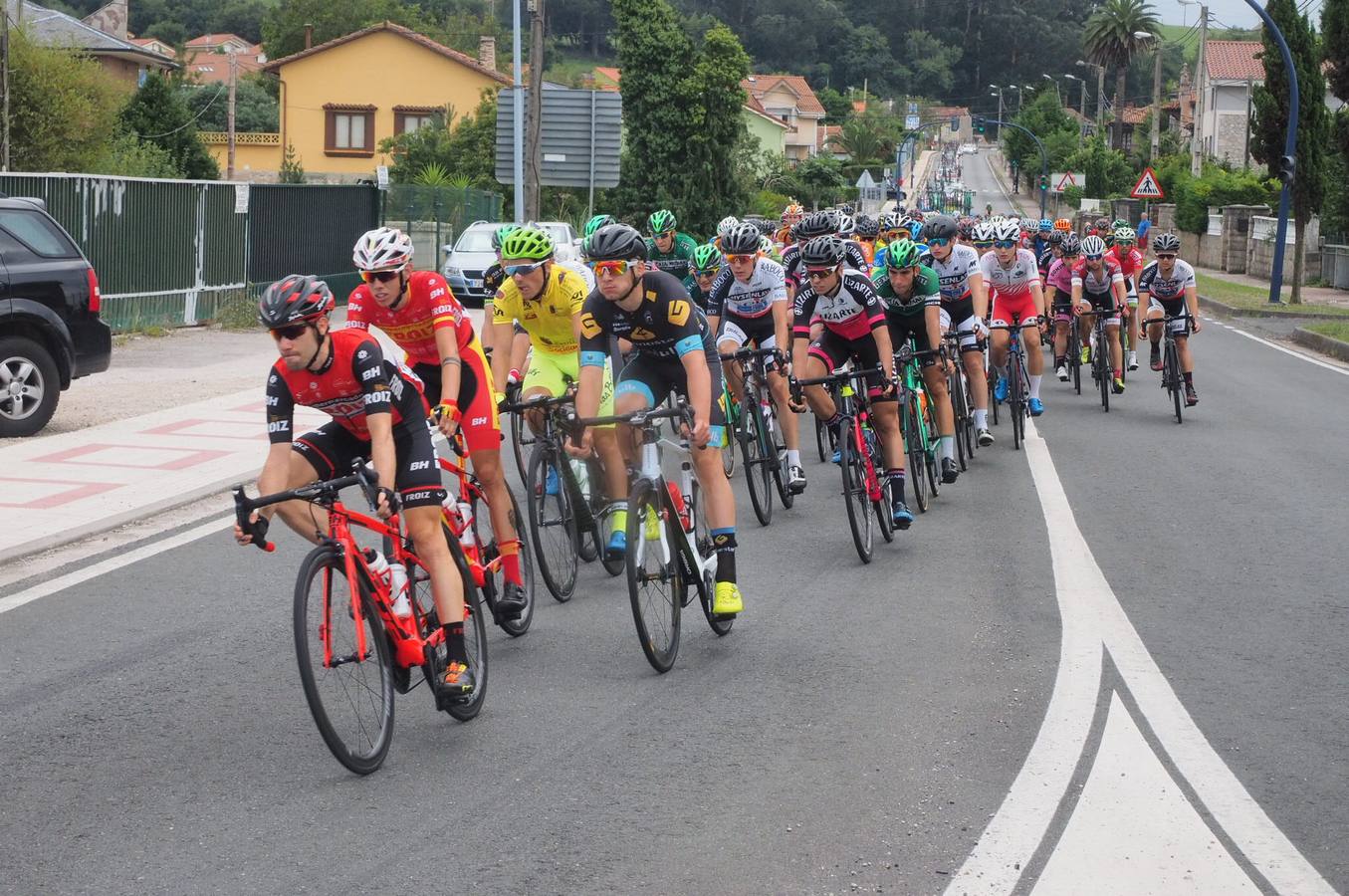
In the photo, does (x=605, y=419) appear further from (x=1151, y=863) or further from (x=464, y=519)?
(x=1151, y=863)

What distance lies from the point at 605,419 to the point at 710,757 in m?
1.75

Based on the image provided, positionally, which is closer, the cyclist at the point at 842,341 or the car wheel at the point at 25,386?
the cyclist at the point at 842,341

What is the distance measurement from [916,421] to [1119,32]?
111354 mm

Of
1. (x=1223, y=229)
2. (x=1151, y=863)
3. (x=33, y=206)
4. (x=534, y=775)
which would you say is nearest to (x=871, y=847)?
(x=1151, y=863)

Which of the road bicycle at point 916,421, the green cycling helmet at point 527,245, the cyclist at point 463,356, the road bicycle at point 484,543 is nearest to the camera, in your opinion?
the road bicycle at point 484,543

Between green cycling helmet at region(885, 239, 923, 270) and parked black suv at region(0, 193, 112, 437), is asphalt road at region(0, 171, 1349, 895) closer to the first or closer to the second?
green cycling helmet at region(885, 239, 923, 270)

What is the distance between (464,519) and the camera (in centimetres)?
732

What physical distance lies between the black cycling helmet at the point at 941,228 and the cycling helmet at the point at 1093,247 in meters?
5.56

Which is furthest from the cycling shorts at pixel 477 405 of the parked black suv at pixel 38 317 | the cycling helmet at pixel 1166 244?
the cycling helmet at pixel 1166 244

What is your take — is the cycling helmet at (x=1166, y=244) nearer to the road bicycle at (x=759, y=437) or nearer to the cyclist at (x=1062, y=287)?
the cyclist at (x=1062, y=287)

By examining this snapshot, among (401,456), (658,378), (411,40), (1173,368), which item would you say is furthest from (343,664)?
(411,40)

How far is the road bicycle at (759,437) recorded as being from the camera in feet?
36.9

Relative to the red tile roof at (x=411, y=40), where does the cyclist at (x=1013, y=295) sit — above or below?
below

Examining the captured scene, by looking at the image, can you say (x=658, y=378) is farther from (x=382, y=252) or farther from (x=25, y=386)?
(x=25, y=386)
